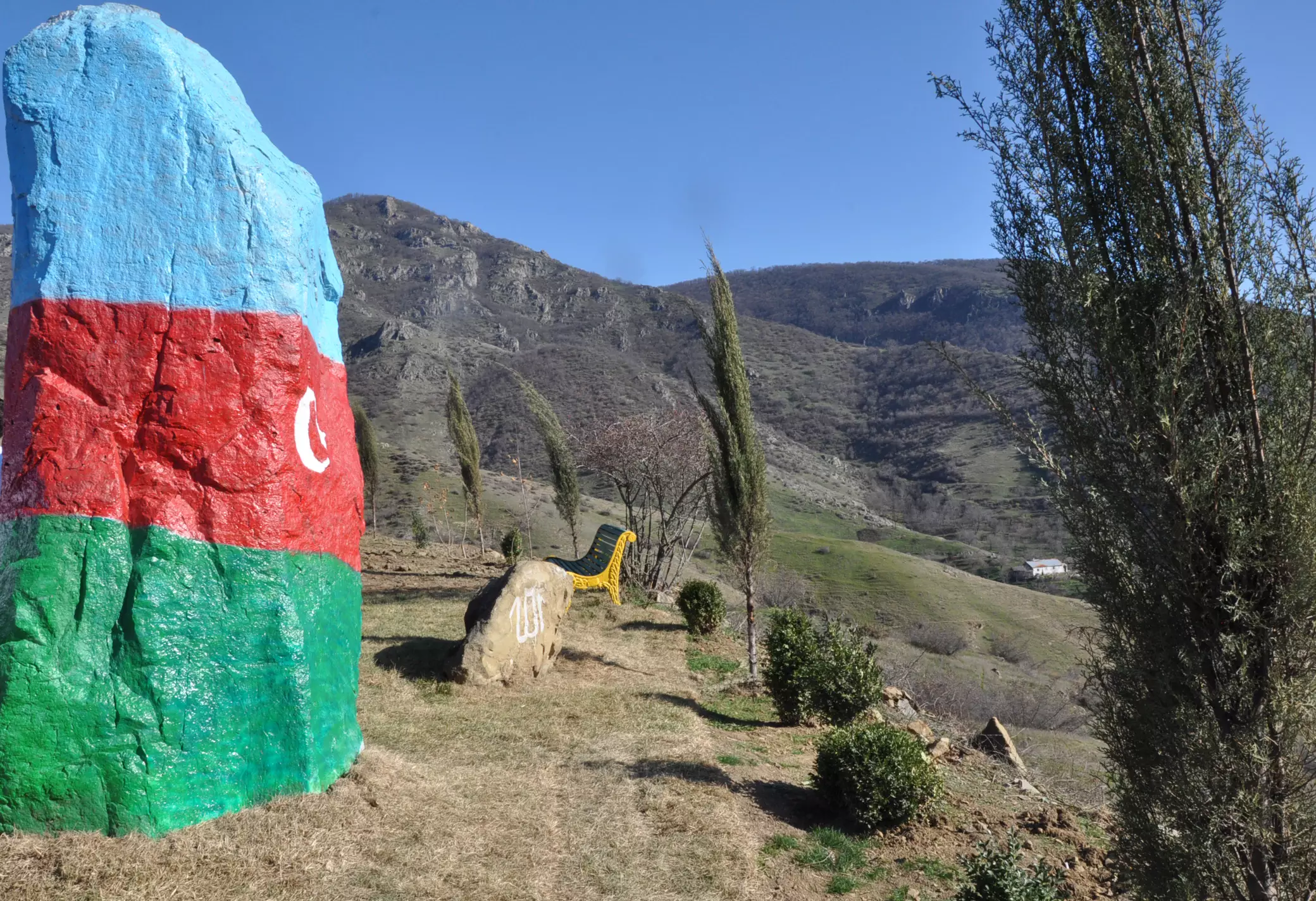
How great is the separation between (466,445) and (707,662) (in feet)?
34.0

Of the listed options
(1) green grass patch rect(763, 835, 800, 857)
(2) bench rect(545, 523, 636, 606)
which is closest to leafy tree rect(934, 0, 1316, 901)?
(1) green grass patch rect(763, 835, 800, 857)

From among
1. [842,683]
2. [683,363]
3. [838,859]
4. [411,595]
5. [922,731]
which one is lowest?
[922,731]

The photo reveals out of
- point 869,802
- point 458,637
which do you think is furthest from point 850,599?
point 869,802

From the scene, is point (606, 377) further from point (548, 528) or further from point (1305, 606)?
point (1305, 606)

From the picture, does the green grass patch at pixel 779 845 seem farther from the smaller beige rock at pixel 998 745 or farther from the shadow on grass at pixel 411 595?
the shadow on grass at pixel 411 595

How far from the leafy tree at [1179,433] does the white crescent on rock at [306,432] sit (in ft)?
15.1

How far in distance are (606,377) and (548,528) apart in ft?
87.4

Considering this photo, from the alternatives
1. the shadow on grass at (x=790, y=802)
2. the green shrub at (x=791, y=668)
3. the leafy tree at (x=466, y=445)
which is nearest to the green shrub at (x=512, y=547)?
the leafy tree at (x=466, y=445)

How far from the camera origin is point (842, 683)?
28.3ft

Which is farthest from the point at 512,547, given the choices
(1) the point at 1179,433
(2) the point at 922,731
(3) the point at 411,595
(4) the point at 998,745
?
(1) the point at 1179,433

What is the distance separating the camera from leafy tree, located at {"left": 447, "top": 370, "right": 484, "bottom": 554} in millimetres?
20062

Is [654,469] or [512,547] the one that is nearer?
[654,469]

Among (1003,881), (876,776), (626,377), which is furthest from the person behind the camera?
(626,377)

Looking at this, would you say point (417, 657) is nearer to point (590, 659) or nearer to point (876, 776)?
point (590, 659)
